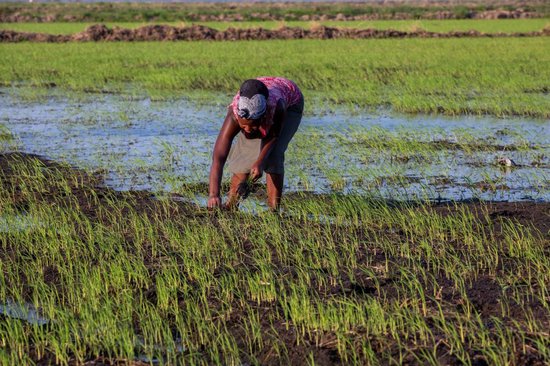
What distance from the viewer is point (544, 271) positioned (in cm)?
480

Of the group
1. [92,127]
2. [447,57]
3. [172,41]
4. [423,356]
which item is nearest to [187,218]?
[423,356]

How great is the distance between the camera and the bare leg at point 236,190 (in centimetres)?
598

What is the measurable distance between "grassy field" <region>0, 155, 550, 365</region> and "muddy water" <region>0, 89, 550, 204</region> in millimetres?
848

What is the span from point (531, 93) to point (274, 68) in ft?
18.6

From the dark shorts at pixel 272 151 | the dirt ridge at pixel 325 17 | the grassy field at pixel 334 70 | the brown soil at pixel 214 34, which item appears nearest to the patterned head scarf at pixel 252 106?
the dark shorts at pixel 272 151

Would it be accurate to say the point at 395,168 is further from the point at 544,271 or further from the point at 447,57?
the point at 447,57

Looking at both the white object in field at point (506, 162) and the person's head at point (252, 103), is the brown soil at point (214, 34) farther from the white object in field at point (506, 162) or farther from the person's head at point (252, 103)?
the person's head at point (252, 103)

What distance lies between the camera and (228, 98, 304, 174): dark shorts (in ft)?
19.8

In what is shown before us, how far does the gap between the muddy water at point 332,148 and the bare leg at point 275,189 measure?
812 millimetres

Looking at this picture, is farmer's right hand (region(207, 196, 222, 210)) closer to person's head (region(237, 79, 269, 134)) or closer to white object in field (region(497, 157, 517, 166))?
person's head (region(237, 79, 269, 134))

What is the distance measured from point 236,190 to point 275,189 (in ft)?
1.04

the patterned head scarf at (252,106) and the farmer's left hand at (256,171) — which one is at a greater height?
the patterned head scarf at (252,106)

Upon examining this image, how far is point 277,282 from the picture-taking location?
15.3 ft

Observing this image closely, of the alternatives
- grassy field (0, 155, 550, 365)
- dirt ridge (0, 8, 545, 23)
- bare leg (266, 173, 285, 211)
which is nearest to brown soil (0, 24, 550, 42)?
dirt ridge (0, 8, 545, 23)
